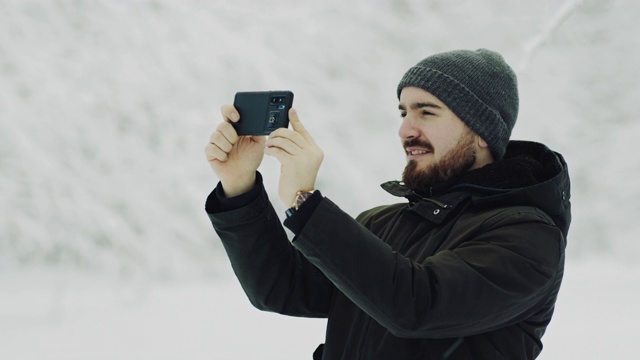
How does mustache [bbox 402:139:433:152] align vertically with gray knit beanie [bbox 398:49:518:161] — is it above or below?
below

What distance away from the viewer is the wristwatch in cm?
93

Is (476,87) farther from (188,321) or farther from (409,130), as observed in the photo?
(188,321)

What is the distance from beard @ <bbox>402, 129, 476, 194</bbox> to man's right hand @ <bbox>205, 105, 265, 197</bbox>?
0.26 metres

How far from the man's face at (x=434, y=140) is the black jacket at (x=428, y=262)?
0.10 feet

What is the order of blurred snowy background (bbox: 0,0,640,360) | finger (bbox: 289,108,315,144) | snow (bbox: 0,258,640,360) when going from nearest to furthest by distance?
finger (bbox: 289,108,315,144), snow (bbox: 0,258,640,360), blurred snowy background (bbox: 0,0,640,360)

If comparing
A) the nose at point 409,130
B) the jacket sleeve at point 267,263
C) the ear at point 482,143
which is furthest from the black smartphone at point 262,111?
the ear at point 482,143

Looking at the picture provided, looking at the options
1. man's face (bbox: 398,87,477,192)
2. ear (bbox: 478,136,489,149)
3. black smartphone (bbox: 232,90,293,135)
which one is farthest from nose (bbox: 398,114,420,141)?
black smartphone (bbox: 232,90,293,135)

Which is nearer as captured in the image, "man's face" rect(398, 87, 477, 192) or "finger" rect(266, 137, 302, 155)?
"finger" rect(266, 137, 302, 155)

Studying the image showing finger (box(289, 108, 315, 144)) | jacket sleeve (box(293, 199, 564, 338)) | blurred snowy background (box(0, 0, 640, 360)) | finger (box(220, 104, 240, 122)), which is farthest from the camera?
blurred snowy background (box(0, 0, 640, 360))

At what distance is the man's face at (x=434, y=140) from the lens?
3.93ft

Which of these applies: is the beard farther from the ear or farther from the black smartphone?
the black smartphone

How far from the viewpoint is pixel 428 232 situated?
3.74 feet

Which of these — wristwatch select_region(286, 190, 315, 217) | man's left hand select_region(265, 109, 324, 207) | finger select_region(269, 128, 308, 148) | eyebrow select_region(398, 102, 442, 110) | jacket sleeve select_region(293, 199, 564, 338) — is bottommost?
jacket sleeve select_region(293, 199, 564, 338)

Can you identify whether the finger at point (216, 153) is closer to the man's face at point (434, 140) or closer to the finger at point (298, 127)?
the finger at point (298, 127)
